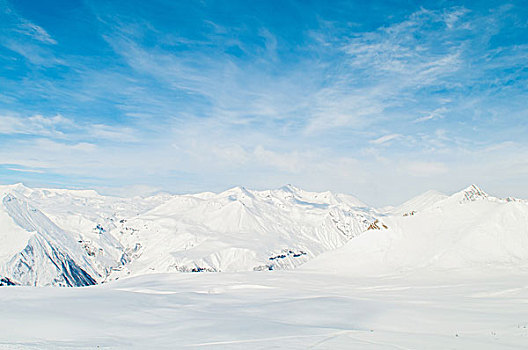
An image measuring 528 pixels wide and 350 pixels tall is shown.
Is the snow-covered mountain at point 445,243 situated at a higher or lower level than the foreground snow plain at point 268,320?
higher

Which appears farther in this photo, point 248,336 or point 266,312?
point 266,312

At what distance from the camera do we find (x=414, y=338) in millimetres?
16500

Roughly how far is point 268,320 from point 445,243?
48.2 meters

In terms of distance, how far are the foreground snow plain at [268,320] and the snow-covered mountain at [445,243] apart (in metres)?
20.9

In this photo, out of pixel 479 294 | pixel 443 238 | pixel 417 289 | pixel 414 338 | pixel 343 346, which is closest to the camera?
pixel 343 346

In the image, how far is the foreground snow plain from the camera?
15336 millimetres

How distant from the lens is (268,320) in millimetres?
21797

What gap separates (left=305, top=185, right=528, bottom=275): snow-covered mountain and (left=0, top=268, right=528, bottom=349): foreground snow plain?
68.6ft

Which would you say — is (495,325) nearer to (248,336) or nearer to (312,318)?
(312,318)

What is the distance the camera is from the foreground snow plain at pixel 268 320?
15336mm

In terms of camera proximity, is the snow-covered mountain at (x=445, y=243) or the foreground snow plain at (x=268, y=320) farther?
the snow-covered mountain at (x=445, y=243)

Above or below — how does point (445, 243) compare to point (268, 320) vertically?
above

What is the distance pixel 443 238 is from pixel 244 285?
38.6 meters

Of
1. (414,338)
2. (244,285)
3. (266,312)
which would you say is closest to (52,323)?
(266,312)
